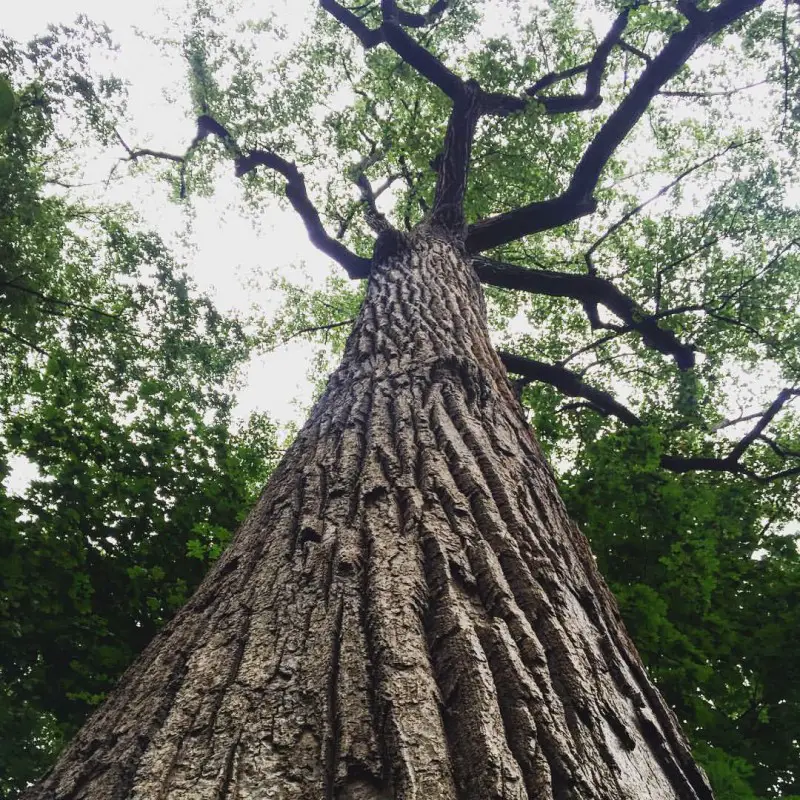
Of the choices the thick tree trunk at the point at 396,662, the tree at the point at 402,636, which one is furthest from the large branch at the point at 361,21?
the thick tree trunk at the point at 396,662

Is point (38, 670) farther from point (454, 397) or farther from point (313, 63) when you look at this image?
point (313, 63)

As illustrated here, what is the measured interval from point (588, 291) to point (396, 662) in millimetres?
8068

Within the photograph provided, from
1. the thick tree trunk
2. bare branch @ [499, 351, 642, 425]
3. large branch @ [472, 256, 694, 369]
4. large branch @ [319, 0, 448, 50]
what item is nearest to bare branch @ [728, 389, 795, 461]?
bare branch @ [499, 351, 642, 425]

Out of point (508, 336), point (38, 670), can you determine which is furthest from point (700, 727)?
point (508, 336)

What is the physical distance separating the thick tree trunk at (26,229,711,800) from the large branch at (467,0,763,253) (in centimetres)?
615

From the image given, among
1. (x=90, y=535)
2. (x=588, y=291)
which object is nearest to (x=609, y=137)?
(x=588, y=291)

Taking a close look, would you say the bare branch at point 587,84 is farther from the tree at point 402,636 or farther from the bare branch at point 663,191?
the tree at point 402,636

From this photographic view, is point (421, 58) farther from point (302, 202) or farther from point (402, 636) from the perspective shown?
point (402, 636)

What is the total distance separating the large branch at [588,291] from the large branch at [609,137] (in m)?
0.57

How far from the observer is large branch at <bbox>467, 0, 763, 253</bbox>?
21.6 ft

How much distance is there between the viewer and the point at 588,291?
8344 millimetres

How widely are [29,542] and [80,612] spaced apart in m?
0.57

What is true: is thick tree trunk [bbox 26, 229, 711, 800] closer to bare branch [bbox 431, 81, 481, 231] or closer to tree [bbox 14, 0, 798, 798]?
Answer: tree [bbox 14, 0, 798, 798]

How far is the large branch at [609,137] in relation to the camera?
658 centimetres
